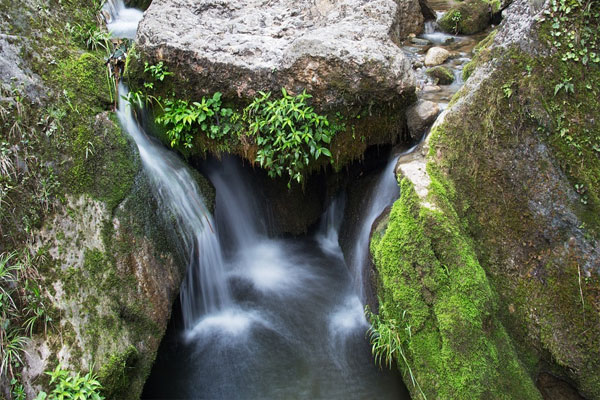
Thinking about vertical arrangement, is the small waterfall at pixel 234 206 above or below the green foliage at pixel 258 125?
below

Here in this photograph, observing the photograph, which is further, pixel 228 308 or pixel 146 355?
pixel 228 308

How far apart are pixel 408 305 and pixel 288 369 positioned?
1.64m

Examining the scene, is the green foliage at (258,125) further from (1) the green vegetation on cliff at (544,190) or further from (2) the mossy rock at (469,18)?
(2) the mossy rock at (469,18)

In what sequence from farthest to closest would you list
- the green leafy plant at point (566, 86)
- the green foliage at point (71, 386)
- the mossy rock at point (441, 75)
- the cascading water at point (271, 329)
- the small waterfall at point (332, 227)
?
Result: the mossy rock at point (441, 75) → the small waterfall at point (332, 227) → the cascading water at point (271, 329) → the green leafy plant at point (566, 86) → the green foliage at point (71, 386)

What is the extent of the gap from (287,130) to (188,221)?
1567mm

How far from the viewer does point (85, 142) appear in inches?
167

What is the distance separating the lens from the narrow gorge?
371 centimetres

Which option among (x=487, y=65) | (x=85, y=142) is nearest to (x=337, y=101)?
(x=487, y=65)

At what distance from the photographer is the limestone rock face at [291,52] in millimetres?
4613

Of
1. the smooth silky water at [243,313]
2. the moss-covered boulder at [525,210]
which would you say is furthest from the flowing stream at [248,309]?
the moss-covered boulder at [525,210]

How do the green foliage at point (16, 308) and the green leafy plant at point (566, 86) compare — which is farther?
the green leafy plant at point (566, 86)

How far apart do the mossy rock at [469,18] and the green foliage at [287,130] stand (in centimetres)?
628

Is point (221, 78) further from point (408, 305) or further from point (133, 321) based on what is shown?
point (408, 305)

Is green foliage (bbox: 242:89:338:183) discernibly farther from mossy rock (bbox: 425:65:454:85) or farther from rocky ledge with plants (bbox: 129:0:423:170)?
mossy rock (bbox: 425:65:454:85)
